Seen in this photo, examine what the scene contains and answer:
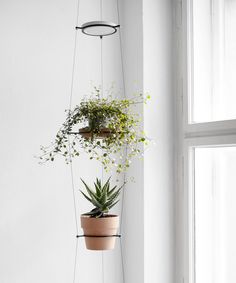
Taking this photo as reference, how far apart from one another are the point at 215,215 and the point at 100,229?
22.3 inches

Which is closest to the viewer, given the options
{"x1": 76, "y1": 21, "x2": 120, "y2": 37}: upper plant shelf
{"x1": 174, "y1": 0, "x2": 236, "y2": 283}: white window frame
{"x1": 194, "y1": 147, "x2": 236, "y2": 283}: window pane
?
{"x1": 76, "y1": 21, "x2": 120, "y2": 37}: upper plant shelf

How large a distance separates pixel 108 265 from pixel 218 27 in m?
1.31

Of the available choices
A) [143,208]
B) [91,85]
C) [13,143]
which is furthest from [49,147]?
[143,208]

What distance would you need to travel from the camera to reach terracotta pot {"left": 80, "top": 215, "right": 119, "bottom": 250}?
2014 millimetres

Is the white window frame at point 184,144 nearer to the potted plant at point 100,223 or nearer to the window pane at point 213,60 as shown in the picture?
the window pane at point 213,60

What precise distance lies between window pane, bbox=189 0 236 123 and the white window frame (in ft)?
0.10

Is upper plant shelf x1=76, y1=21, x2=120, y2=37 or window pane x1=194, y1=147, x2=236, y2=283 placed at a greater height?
upper plant shelf x1=76, y1=21, x2=120, y2=37

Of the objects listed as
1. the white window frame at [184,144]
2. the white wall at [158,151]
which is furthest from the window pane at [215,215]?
the white wall at [158,151]

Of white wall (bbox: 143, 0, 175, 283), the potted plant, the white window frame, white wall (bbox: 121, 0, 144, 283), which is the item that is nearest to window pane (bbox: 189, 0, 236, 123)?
the white window frame

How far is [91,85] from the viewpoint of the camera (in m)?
2.45

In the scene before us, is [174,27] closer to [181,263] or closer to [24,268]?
[181,263]

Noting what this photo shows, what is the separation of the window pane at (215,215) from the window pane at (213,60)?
0.19 m

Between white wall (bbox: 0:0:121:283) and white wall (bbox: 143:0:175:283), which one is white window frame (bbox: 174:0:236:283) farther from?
white wall (bbox: 0:0:121:283)

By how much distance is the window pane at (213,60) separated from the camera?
7.06ft
